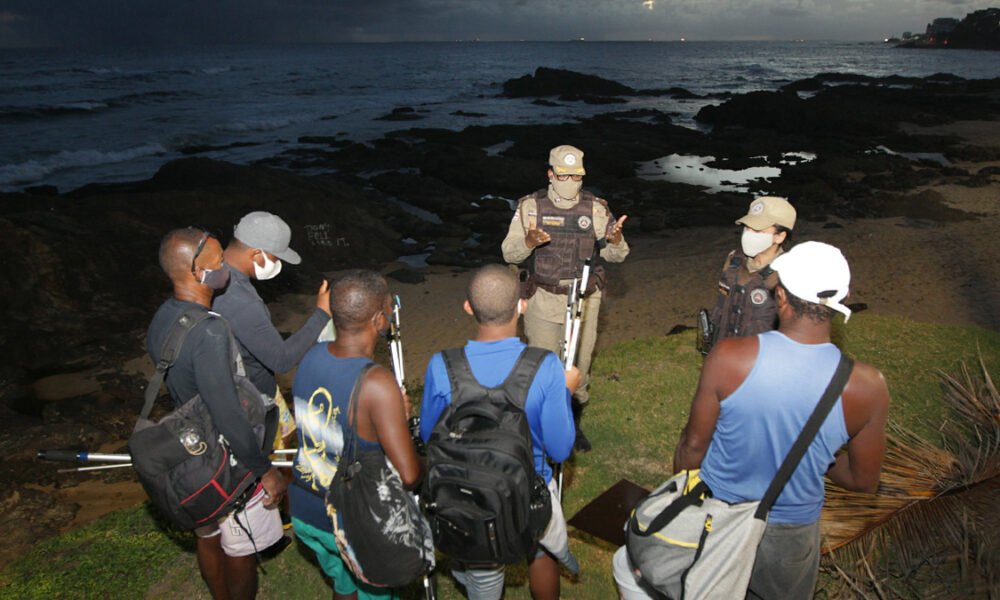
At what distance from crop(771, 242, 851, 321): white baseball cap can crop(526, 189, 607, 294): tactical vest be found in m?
3.00

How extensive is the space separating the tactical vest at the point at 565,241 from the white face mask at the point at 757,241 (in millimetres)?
1416

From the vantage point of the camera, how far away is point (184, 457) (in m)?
3.17

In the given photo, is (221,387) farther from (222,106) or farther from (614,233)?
(222,106)

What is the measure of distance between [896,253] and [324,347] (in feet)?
46.3

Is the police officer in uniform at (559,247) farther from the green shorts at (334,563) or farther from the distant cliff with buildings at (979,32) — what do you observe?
the distant cliff with buildings at (979,32)

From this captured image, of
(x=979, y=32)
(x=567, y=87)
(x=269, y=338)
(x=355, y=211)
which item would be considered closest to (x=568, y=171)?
(x=269, y=338)

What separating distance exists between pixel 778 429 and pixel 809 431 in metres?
0.11

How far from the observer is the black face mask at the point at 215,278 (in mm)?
3469

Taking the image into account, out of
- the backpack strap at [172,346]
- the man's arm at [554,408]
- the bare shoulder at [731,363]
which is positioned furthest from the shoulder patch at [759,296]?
the backpack strap at [172,346]

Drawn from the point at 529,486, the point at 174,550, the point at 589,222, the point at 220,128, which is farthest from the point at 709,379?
the point at 220,128

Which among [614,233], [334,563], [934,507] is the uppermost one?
[614,233]

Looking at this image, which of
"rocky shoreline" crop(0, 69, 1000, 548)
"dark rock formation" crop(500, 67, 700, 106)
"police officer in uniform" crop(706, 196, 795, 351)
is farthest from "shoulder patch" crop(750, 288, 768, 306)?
"dark rock formation" crop(500, 67, 700, 106)

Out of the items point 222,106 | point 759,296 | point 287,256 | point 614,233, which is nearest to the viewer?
point 287,256

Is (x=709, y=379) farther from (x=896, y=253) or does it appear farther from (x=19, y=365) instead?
(x=896, y=253)
